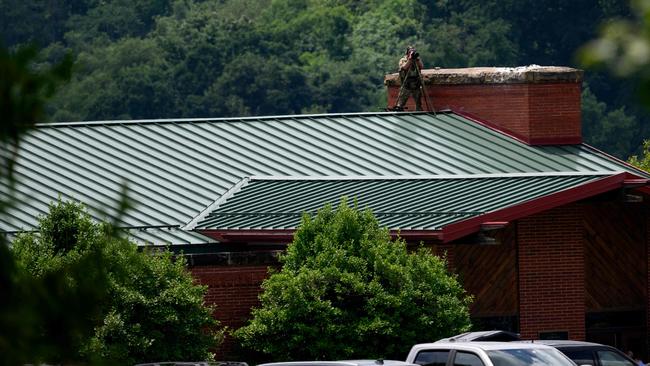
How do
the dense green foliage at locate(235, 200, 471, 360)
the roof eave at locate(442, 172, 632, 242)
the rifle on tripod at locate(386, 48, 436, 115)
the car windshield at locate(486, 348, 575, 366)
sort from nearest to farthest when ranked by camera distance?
1. the car windshield at locate(486, 348, 575, 366)
2. the dense green foliage at locate(235, 200, 471, 360)
3. the roof eave at locate(442, 172, 632, 242)
4. the rifle on tripod at locate(386, 48, 436, 115)

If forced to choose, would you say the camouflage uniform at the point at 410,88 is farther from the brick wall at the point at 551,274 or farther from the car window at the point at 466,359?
the car window at the point at 466,359

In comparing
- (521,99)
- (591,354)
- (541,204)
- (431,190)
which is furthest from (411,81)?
(591,354)

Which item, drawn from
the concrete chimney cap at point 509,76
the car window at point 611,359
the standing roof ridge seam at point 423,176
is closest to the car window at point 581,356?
the car window at point 611,359

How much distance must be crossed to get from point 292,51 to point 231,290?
3085 inches

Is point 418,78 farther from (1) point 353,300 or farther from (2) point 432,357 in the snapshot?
(2) point 432,357

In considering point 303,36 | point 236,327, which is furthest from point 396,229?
point 303,36

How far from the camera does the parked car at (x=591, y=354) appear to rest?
806 inches

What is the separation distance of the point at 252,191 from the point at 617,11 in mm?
67813

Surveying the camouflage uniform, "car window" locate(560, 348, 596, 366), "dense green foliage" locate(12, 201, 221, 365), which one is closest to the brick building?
the camouflage uniform

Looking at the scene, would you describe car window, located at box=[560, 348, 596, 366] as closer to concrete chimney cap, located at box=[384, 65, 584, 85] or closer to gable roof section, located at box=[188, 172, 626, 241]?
gable roof section, located at box=[188, 172, 626, 241]

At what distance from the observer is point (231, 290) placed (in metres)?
26.2

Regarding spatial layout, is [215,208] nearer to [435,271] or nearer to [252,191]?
[252,191]

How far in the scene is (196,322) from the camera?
24.0 m

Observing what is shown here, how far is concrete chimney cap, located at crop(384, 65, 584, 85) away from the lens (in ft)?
110
